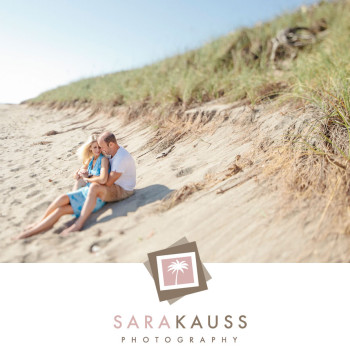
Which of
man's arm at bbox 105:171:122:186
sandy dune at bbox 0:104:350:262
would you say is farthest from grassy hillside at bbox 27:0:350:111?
man's arm at bbox 105:171:122:186

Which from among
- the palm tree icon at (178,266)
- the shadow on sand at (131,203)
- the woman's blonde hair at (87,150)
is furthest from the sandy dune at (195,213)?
the woman's blonde hair at (87,150)

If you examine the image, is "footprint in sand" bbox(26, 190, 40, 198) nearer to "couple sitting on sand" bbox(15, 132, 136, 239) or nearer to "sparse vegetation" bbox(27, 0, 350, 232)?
"couple sitting on sand" bbox(15, 132, 136, 239)

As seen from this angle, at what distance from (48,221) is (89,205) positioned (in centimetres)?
37

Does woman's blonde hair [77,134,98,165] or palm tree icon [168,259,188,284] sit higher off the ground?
woman's blonde hair [77,134,98,165]

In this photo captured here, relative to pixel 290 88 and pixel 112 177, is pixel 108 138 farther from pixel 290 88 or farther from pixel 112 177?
pixel 290 88

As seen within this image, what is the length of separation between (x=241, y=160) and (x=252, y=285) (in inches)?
57.2

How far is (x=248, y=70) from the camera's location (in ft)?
18.9

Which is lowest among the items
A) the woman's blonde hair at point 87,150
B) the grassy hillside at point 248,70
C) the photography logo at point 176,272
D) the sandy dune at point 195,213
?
the photography logo at point 176,272

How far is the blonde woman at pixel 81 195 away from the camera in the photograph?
8.99ft

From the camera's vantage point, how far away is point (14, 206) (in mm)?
3236

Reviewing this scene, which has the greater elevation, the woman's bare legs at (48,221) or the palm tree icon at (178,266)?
the woman's bare legs at (48,221)

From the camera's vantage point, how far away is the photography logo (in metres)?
1.91

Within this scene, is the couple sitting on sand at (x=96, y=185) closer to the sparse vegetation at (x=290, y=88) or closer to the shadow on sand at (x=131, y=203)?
the shadow on sand at (x=131, y=203)

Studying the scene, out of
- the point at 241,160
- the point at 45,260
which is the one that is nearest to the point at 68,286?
the point at 45,260
